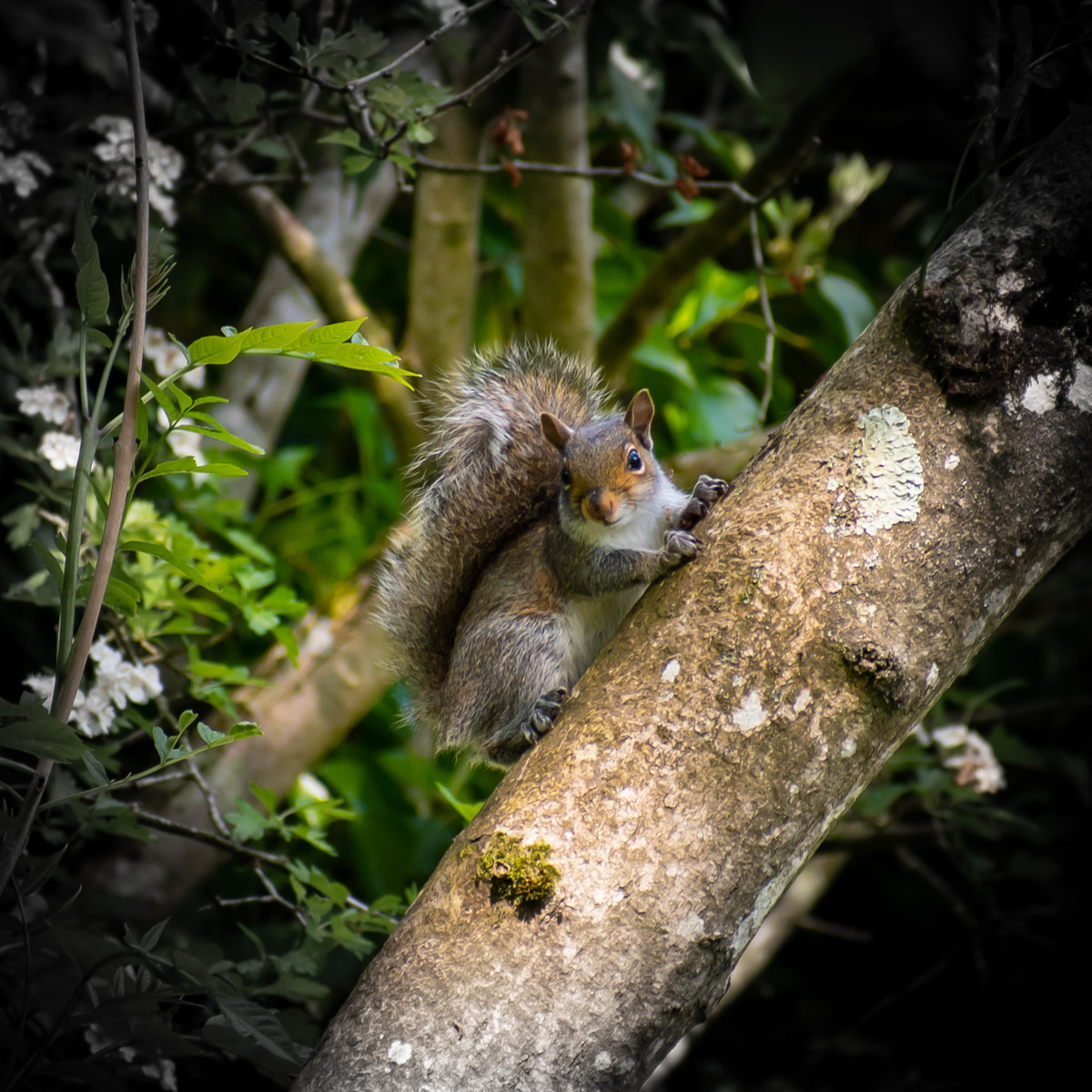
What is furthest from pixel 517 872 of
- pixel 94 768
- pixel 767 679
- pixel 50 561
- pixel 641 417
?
pixel 641 417

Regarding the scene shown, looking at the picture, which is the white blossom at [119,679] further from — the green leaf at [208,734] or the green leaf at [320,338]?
the green leaf at [320,338]

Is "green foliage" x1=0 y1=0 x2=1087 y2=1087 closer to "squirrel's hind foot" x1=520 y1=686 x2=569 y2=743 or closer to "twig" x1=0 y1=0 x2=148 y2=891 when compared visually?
"twig" x1=0 y1=0 x2=148 y2=891

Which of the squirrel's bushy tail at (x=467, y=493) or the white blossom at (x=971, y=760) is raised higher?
the white blossom at (x=971, y=760)

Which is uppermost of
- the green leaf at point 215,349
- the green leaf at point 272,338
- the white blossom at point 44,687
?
the green leaf at point 272,338

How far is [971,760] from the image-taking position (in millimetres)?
2082

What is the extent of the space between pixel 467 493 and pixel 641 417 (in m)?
0.38

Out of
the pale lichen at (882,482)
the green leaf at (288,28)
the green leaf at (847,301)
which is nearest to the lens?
the pale lichen at (882,482)

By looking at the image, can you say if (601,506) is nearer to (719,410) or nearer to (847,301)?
(719,410)

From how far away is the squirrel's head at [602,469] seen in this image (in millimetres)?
1642

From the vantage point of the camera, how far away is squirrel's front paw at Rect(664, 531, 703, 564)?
1120 millimetres

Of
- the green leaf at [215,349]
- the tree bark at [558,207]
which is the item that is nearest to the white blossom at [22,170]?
the green leaf at [215,349]

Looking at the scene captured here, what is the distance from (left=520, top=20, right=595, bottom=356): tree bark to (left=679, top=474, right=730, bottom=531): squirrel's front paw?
1.01 m

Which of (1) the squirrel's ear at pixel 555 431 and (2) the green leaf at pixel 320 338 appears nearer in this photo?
(2) the green leaf at pixel 320 338

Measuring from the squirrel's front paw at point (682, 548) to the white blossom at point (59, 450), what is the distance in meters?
1.03
